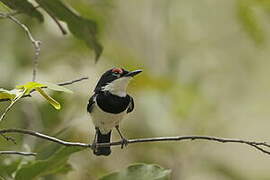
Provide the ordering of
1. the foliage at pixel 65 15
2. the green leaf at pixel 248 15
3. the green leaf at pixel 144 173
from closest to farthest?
the green leaf at pixel 144 173 → the foliage at pixel 65 15 → the green leaf at pixel 248 15

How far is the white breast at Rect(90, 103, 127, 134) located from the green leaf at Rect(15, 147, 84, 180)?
0.27 metres

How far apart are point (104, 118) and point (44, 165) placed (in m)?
0.33

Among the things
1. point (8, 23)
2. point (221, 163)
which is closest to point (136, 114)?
point (221, 163)

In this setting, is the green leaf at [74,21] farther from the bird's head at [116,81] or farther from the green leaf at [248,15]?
the green leaf at [248,15]

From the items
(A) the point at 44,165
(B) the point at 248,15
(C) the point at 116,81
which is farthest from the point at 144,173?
(B) the point at 248,15

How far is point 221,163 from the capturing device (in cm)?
220

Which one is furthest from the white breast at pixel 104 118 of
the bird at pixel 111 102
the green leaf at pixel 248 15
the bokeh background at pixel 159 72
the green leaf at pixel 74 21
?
the green leaf at pixel 248 15

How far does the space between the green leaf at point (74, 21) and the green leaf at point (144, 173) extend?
26 cm

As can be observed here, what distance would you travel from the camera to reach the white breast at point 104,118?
139 cm

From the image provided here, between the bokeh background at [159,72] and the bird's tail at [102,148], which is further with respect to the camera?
the bokeh background at [159,72]

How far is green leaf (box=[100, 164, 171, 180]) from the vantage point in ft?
3.31

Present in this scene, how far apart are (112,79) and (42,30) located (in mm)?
814

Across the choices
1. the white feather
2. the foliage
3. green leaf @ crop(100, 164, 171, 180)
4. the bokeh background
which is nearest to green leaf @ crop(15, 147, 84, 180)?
green leaf @ crop(100, 164, 171, 180)

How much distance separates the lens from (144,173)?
3.33 feet
